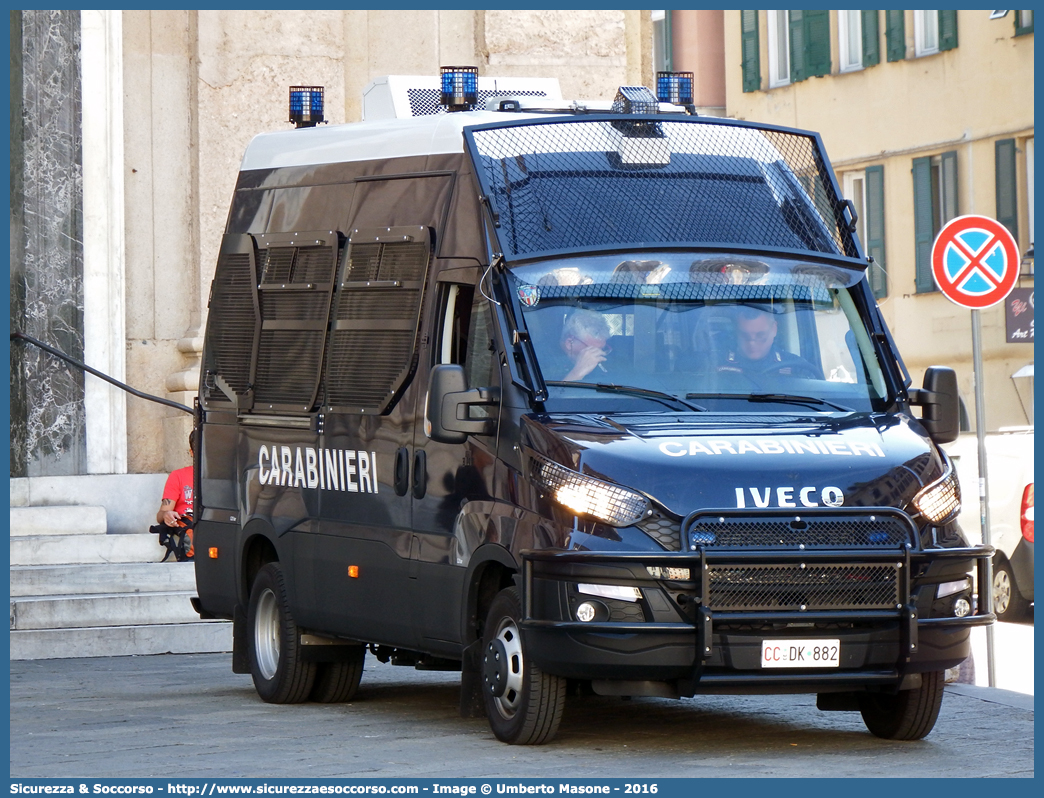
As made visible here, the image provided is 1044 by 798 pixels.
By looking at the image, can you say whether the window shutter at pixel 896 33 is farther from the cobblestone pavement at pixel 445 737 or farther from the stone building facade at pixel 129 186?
the cobblestone pavement at pixel 445 737

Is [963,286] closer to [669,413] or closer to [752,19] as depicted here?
[669,413]

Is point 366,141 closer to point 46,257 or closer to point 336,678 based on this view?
point 336,678

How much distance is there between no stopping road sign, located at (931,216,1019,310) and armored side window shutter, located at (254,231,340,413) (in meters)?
4.67

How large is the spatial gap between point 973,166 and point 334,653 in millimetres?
27416

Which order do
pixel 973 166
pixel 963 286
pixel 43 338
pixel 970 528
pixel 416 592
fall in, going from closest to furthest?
pixel 416 592 → pixel 963 286 → pixel 43 338 → pixel 970 528 → pixel 973 166

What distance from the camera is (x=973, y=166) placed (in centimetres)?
3778

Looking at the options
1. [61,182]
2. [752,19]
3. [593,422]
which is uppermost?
[752,19]

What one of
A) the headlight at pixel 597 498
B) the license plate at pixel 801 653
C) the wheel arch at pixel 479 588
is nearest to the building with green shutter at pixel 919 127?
the wheel arch at pixel 479 588

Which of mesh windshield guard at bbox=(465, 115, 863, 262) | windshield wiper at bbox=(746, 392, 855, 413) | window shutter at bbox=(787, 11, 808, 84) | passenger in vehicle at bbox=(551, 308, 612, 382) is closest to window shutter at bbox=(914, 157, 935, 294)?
window shutter at bbox=(787, 11, 808, 84)

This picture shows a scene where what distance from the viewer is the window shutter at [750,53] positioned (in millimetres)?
43625

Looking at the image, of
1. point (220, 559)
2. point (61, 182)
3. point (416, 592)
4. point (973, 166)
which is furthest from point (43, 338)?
point (973, 166)

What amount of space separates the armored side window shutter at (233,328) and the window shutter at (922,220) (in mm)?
26955

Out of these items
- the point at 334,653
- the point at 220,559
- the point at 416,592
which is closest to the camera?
the point at 416,592

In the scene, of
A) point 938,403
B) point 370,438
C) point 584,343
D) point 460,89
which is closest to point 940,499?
point 938,403
